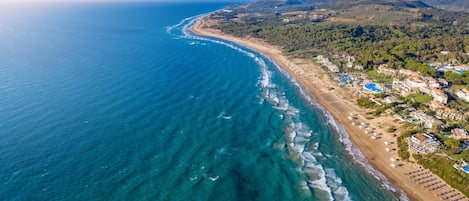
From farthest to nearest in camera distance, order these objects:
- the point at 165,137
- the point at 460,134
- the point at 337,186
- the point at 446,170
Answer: the point at 460,134, the point at 165,137, the point at 446,170, the point at 337,186

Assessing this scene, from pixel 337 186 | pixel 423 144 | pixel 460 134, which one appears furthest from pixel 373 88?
pixel 337 186

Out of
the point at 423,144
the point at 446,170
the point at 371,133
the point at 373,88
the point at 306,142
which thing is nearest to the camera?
the point at 446,170

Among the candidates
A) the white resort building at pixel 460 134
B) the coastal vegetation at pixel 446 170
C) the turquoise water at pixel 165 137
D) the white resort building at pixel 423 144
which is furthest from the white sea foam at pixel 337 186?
the white resort building at pixel 460 134

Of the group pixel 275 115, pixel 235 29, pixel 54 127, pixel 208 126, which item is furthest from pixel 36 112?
pixel 235 29

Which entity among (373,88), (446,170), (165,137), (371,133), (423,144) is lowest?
(446,170)

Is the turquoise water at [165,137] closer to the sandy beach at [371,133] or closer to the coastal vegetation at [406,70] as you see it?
the sandy beach at [371,133]

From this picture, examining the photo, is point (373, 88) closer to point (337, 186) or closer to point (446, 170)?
point (446, 170)
